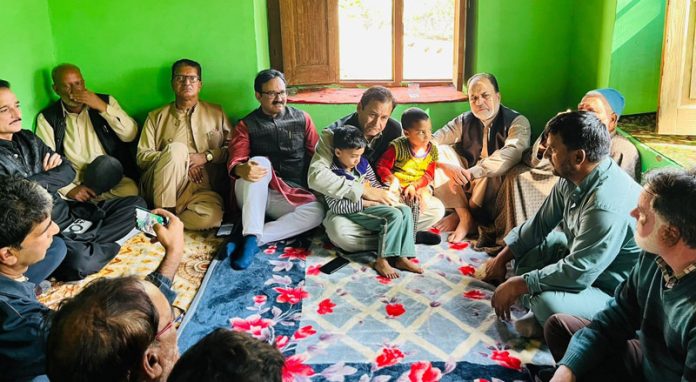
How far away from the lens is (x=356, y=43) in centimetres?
535

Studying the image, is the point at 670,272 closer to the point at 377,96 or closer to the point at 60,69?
the point at 377,96

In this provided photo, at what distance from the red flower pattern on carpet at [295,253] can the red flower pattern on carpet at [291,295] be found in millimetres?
397

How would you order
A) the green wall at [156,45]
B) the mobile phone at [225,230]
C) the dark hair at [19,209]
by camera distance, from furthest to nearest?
the green wall at [156,45] → the mobile phone at [225,230] → the dark hair at [19,209]

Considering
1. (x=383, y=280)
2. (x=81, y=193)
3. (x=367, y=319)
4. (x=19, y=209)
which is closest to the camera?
(x=19, y=209)

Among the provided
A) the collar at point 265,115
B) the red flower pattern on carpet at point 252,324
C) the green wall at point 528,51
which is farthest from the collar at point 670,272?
the green wall at point 528,51

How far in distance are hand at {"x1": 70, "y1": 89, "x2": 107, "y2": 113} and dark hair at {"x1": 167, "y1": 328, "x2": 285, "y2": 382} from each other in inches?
123

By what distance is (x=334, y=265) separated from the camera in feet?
11.1

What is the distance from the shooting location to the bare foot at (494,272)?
119 inches

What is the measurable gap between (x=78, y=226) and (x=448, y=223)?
2247mm

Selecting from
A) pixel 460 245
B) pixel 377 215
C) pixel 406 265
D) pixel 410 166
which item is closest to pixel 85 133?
pixel 377 215

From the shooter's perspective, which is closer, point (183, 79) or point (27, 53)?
point (27, 53)

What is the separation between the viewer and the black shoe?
3668mm

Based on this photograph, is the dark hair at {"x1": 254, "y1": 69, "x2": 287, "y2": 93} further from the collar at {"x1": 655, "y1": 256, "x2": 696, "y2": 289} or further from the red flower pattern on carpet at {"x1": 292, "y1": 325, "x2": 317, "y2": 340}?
the collar at {"x1": 655, "y1": 256, "x2": 696, "y2": 289}

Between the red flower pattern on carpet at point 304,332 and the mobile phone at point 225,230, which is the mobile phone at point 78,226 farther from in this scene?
the red flower pattern on carpet at point 304,332
